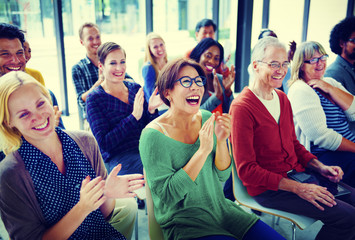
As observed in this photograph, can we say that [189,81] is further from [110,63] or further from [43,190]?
[110,63]

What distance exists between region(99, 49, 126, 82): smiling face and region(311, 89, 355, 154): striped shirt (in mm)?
1471

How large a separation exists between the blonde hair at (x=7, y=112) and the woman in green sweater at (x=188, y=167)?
0.53m

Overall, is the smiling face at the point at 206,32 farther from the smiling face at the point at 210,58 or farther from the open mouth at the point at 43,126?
the open mouth at the point at 43,126

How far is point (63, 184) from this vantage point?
131 centimetres

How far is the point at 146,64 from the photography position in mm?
3299

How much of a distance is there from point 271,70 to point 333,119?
0.75 metres

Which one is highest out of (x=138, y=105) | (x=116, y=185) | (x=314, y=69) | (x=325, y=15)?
(x=325, y=15)

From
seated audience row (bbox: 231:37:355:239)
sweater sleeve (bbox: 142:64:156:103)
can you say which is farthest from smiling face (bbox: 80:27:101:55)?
seated audience row (bbox: 231:37:355:239)

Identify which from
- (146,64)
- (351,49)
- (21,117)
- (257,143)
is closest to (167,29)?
(146,64)

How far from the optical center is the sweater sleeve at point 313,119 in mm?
2088

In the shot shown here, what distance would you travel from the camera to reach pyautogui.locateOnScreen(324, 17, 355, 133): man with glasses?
2.79m

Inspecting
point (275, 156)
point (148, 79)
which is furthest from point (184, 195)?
point (148, 79)

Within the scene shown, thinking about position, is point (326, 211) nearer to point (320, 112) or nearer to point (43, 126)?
point (320, 112)

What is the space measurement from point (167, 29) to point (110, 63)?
3566 millimetres
